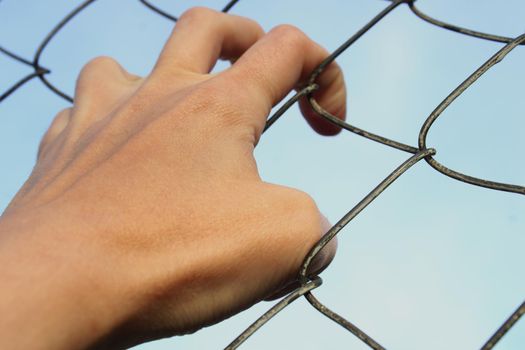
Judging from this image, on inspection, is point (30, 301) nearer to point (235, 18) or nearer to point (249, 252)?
point (249, 252)

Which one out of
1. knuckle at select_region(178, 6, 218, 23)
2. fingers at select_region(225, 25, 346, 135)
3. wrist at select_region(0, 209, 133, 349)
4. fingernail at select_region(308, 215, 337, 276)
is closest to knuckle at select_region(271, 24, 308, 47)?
fingers at select_region(225, 25, 346, 135)

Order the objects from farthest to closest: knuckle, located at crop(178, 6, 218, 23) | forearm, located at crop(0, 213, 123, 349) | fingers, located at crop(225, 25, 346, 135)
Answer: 1. knuckle, located at crop(178, 6, 218, 23)
2. fingers, located at crop(225, 25, 346, 135)
3. forearm, located at crop(0, 213, 123, 349)

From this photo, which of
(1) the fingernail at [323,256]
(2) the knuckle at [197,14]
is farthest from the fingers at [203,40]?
(1) the fingernail at [323,256]

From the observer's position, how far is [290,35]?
95 cm

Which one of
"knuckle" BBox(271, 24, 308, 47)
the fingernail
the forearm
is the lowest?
the forearm

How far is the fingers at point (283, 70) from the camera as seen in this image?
0.88 metres

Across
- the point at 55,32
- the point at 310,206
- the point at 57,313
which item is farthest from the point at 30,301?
the point at 55,32

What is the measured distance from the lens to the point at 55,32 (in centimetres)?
131

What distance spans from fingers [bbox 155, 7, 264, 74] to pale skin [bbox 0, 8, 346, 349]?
0.07 metres

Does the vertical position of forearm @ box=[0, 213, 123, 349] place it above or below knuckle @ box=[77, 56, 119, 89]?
below

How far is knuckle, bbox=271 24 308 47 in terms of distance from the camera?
3.10 feet

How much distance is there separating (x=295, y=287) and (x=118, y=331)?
21 cm

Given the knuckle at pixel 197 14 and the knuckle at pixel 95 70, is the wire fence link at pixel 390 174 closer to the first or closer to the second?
the knuckle at pixel 197 14

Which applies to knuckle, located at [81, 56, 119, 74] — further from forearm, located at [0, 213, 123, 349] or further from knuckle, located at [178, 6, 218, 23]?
forearm, located at [0, 213, 123, 349]
